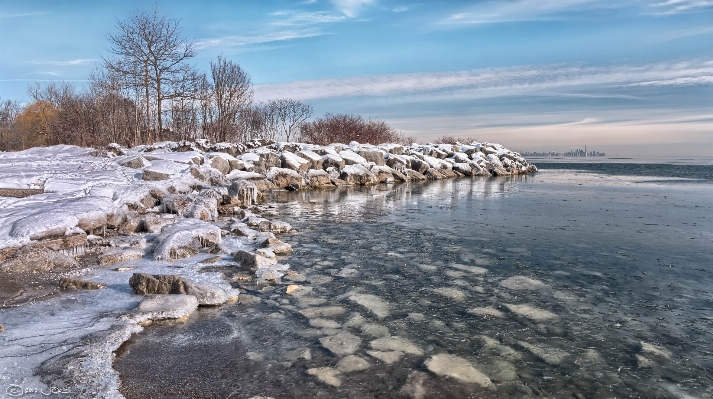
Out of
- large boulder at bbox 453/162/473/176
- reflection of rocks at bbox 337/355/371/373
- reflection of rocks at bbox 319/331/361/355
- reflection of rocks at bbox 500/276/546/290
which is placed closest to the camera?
reflection of rocks at bbox 337/355/371/373

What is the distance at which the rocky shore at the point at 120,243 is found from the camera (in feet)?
10.8

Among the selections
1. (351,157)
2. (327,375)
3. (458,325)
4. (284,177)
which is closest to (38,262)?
(327,375)

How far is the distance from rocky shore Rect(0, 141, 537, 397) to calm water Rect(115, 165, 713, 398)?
251 millimetres

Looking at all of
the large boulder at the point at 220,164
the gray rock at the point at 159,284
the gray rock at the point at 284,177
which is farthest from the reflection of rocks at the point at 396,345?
Answer: the gray rock at the point at 284,177

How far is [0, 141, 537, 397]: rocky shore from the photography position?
330 cm

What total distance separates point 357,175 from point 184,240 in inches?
542

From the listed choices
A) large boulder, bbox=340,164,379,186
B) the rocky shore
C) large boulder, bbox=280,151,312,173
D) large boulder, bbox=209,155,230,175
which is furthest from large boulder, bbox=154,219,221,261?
large boulder, bbox=340,164,379,186

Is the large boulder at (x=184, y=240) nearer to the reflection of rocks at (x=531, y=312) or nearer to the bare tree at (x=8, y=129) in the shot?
the reflection of rocks at (x=531, y=312)

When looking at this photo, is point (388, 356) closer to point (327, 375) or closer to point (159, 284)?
point (327, 375)

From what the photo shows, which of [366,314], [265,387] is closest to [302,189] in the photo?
[366,314]

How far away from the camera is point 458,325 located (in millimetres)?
3736

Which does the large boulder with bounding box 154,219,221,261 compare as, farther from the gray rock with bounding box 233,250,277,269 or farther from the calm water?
the calm water

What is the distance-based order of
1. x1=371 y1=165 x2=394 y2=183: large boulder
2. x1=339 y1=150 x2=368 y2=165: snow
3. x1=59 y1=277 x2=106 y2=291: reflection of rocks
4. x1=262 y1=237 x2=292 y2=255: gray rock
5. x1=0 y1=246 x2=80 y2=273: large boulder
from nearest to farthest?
x1=59 y1=277 x2=106 y2=291: reflection of rocks < x1=0 y1=246 x2=80 y2=273: large boulder < x1=262 y1=237 x2=292 y2=255: gray rock < x1=339 y1=150 x2=368 y2=165: snow < x1=371 y1=165 x2=394 y2=183: large boulder

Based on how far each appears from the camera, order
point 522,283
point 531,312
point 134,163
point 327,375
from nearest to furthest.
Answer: point 327,375 < point 531,312 < point 522,283 < point 134,163
